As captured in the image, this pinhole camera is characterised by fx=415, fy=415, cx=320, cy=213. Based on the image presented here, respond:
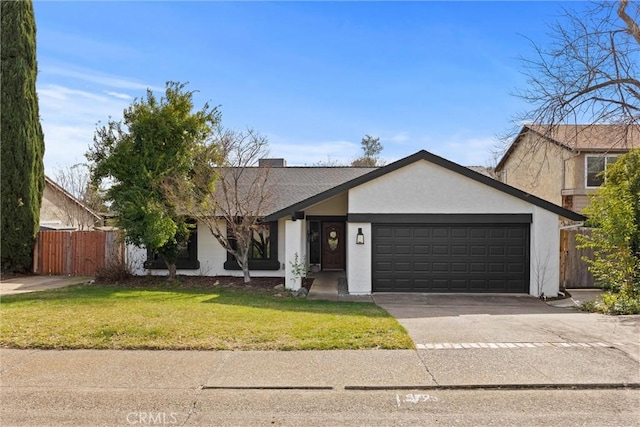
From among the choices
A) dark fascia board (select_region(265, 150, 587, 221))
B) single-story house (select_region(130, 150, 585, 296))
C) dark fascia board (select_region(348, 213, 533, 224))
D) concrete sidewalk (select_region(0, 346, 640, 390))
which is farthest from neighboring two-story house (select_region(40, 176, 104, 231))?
concrete sidewalk (select_region(0, 346, 640, 390))

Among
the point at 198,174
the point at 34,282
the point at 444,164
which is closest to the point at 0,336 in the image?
the point at 198,174

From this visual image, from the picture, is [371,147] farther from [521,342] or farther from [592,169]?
[521,342]

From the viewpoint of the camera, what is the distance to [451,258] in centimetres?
1285

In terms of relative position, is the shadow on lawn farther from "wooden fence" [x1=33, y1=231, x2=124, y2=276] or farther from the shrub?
the shrub

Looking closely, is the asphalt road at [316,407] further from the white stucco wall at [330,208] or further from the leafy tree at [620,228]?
the white stucco wall at [330,208]

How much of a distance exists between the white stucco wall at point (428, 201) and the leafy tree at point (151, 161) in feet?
19.7

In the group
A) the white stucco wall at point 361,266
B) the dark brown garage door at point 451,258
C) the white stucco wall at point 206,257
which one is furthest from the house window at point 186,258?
the dark brown garage door at point 451,258

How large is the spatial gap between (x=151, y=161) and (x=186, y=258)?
163 inches

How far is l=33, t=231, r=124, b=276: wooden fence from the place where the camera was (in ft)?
55.5

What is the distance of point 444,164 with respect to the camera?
12602 millimetres

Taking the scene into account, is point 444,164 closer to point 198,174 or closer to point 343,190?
point 343,190

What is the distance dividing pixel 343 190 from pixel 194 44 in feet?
19.2

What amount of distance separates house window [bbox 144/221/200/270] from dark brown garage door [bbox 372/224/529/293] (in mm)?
7270

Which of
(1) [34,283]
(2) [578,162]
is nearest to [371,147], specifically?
(2) [578,162]
